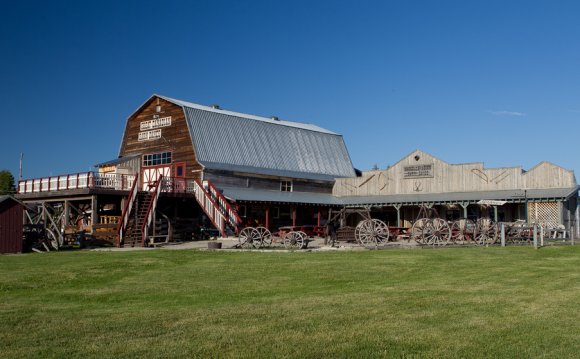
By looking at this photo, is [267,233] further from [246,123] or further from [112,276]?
[246,123]

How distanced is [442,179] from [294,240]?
1677 cm

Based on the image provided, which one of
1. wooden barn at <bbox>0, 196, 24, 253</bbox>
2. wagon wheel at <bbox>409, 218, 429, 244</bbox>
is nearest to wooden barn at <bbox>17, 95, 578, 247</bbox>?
wooden barn at <bbox>0, 196, 24, 253</bbox>

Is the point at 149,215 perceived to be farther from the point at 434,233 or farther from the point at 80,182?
the point at 434,233

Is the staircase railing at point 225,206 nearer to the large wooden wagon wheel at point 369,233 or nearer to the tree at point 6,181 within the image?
the large wooden wagon wheel at point 369,233

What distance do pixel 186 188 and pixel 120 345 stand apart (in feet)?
88.0

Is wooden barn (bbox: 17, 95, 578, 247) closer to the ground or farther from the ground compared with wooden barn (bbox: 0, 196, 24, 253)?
farther from the ground

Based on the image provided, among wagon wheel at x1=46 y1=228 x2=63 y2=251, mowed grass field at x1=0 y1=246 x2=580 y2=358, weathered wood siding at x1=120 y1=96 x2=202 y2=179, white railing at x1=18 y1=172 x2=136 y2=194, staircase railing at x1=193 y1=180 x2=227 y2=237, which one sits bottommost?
mowed grass field at x1=0 y1=246 x2=580 y2=358

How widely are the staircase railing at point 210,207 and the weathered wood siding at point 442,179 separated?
1379 cm

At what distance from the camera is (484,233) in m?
26.0

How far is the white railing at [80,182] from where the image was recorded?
31.5m

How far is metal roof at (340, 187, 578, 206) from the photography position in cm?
3257

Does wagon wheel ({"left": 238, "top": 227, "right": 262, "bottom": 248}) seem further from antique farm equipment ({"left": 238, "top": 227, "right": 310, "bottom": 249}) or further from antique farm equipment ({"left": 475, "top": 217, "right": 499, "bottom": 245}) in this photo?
antique farm equipment ({"left": 475, "top": 217, "right": 499, "bottom": 245})

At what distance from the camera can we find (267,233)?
85.8 ft

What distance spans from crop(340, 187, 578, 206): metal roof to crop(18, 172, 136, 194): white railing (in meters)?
14.9
